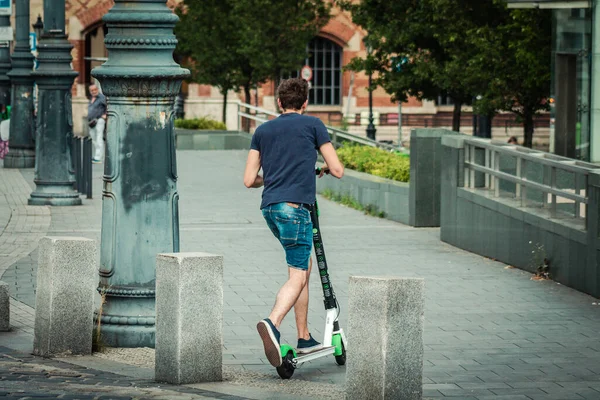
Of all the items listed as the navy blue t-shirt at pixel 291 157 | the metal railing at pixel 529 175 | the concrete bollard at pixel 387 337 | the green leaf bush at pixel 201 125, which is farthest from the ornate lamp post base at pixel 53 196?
the green leaf bush at pixel 201 125

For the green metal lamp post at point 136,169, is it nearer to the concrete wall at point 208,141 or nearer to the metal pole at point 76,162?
the metal pole at point 76,162

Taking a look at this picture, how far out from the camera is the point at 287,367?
24.9 ft

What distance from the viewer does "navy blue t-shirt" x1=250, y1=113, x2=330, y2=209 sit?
25.8 feet

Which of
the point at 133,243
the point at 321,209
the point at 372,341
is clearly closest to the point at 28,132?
the point at 321,209

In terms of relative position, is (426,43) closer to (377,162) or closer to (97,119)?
(97,119)

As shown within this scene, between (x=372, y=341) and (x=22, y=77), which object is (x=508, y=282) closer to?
(x=372, y=341)

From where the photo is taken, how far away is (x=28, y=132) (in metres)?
26.7

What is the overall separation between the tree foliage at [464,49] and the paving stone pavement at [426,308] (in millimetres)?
7564

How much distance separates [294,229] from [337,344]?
0.79 m

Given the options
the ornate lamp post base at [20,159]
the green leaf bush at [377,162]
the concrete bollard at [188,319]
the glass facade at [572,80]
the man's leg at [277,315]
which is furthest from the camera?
the ornate lamp post base at [20,159]

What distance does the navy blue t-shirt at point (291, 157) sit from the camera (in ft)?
25.8

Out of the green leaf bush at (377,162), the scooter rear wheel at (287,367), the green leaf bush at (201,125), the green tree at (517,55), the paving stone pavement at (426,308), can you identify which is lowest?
the paving stone pavement at (426,308)

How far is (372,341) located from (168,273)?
4.33ft

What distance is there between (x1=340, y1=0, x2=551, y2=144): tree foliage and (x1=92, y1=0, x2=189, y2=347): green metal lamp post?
15.9 metres
